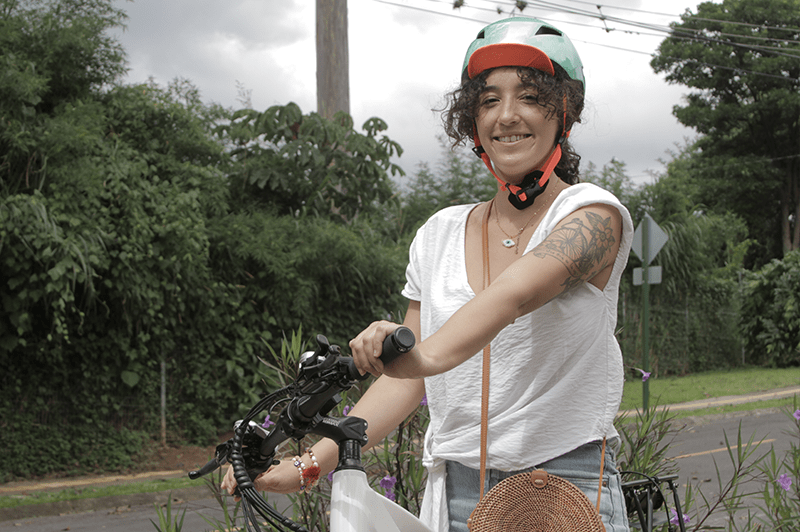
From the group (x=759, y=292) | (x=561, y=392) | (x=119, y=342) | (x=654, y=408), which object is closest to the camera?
(x=561, y=392)

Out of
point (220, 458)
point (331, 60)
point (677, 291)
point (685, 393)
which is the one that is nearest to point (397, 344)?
point (220, 458)

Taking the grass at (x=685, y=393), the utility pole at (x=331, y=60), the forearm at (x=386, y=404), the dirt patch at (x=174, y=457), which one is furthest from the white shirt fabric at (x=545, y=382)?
the utility pole at (x=331, y=60)

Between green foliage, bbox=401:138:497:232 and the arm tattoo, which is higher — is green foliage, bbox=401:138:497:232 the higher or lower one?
the higher one

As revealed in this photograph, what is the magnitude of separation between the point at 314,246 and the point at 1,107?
11.2 feet

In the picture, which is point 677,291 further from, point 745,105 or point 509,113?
point 745,105

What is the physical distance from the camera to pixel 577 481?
1.38 metres

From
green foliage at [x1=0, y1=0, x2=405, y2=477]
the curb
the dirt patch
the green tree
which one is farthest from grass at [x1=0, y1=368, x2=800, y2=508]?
the green tree

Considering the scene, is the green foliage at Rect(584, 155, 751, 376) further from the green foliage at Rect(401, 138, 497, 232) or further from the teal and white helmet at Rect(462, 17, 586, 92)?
the teal and white helmet at Rect(462, 17, 586, 92)

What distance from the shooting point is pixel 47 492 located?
21.5 ft

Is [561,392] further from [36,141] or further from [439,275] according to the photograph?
[36,141]

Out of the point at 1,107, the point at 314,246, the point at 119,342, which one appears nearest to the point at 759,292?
the point at 314,246

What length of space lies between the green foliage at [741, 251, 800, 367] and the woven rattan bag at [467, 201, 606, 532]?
17860mm

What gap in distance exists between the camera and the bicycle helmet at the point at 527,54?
1.49m

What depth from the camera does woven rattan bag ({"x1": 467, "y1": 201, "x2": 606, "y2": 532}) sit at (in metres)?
1.31
